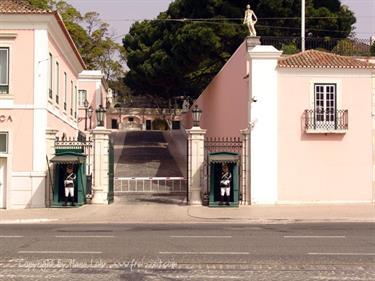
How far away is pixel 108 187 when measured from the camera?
25.2m

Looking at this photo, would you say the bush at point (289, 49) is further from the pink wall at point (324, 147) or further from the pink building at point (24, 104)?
the pink building at point (24, 104)

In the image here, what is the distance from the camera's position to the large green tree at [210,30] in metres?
37.9

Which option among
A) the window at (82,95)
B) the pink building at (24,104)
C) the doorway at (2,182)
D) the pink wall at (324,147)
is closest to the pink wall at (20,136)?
the pink building at (24,104)

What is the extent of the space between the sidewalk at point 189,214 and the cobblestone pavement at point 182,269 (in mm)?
9430

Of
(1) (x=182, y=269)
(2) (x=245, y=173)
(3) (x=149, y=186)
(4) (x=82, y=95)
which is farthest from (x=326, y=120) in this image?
(4) (x=82, y=95)

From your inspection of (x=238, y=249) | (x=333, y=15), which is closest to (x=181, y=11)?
(x=333, y=15)

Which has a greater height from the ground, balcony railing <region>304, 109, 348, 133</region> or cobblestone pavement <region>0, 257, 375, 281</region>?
balcony railing <region>304, 109, 348, 133</region>

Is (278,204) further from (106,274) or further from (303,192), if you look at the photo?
(106,274)

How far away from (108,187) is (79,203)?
56.3 inches

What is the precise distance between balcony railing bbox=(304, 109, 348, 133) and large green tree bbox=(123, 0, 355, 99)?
12823mm

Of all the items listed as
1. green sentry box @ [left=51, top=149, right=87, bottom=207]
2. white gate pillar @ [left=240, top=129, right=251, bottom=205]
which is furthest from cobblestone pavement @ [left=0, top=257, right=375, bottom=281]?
white gate pillar @ [left=240, top=129, right=251, bottom=205]

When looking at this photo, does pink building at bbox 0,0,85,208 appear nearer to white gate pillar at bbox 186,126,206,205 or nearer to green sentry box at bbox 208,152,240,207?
white gate pillar at bbox 186,126,206,205

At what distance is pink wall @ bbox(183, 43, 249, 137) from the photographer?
2814 cm

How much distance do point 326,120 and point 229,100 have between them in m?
8.46
